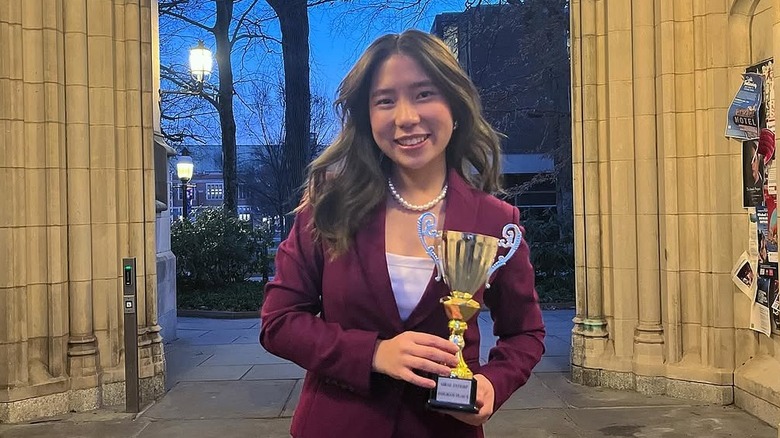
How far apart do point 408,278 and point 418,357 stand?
252 mm

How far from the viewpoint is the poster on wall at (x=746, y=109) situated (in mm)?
5719

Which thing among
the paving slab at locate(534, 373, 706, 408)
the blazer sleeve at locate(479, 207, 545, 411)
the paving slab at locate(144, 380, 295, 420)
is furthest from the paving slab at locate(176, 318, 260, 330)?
the blazer sleeve at locate(479, 207, 545, 411)

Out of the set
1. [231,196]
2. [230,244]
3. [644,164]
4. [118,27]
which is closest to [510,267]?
[644,164]

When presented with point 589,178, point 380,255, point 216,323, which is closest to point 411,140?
point 380,255

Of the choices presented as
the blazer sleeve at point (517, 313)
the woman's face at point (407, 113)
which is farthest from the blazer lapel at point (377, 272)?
the blazer sleeve at point (517, 313)

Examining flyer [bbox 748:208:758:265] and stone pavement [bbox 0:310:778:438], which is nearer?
stone pavement [bbox 0:310:778:438]

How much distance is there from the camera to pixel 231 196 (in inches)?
778

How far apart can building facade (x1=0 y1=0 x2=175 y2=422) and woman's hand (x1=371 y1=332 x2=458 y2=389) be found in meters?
4.87

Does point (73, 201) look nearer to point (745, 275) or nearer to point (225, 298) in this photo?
point (745, 275)

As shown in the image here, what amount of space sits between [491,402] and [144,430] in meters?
4.66

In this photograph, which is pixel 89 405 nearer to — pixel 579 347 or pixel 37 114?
pixel 37 114

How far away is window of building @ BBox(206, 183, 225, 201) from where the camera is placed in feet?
264

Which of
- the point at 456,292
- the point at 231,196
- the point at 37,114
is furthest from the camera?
the point at 231,196

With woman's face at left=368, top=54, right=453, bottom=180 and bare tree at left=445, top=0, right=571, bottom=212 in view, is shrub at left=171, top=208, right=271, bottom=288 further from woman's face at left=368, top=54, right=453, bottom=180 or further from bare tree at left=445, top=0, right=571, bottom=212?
woman's face at left=368, top=54, right=453, bottom=180
